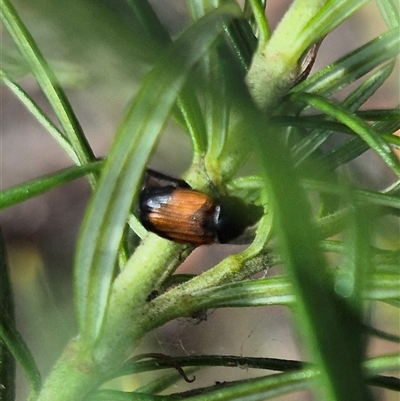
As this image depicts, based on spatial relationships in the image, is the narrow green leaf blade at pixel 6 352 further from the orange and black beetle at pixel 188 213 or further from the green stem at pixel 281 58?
the green stem at pixel 281 58

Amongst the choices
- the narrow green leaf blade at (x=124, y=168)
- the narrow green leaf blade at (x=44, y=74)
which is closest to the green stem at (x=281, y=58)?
the narrow green leaf blade at (x=124, y=168)

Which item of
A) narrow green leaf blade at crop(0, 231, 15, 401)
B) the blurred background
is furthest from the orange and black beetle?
narrow green leaf blade at crop(0, 231, 15, 401)

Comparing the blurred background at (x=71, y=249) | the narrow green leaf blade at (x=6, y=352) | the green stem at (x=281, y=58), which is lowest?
the narrow green leaf blade at (x=6, y=352)

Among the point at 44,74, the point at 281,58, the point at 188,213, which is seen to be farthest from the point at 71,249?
the point at 281,58

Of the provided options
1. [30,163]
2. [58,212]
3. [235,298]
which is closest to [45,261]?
[58,212]

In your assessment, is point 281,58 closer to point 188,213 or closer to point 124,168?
point 124,168

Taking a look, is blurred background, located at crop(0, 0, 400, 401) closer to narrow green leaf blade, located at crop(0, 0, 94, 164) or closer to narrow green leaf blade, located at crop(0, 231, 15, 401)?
narrow green leaf blade, located at crop(0, 0, 94, 164)

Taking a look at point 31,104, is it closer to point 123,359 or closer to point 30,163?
point 123,359

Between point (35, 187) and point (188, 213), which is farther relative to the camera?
point (188, 213)
